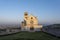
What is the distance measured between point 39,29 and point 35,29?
1098 millimetres

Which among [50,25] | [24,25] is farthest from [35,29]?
[50,25]

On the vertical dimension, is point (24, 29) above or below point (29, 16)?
below

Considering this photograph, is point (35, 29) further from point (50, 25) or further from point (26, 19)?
point (50, 25)

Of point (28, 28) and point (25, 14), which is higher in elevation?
point (25, 14)

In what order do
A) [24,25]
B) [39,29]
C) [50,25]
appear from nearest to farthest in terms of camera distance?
[39,29]
[24,25]
[50,25]

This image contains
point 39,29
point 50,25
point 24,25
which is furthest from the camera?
point 50,25

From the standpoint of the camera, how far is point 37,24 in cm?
3850

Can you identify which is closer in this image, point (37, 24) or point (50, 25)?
point (37, 24)

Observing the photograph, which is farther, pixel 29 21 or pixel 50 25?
pixel 50 25

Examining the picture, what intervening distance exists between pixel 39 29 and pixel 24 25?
484 centimetres

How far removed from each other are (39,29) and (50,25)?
1498 cm

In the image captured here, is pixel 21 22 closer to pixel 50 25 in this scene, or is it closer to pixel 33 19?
pixel 33 19

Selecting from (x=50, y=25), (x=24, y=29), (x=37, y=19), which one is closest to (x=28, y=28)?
(x=24, y=29)

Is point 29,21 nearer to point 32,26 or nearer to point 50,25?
point 32,26
